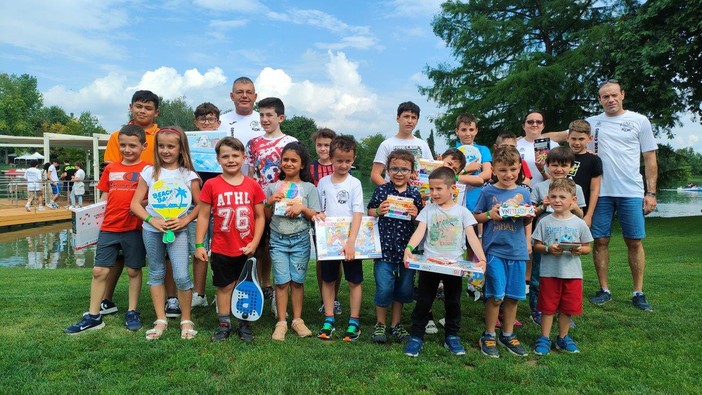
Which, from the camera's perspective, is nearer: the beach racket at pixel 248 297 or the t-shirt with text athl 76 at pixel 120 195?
the beach racket at pixel 248 297

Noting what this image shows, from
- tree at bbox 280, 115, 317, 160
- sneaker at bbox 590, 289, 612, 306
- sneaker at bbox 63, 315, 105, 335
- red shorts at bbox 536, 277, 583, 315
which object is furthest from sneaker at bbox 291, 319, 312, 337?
tree at bbox 280, 115, 317, 160

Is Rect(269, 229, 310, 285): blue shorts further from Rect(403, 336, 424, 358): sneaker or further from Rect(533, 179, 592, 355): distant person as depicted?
Rect(533, 179, 592, 355): distant person

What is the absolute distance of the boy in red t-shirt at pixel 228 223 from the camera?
4.11 metres

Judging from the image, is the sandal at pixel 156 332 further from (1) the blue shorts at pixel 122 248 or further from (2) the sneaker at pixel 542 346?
(2) the sneaker at pixel 542 346

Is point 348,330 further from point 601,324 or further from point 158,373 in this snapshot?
point 601,324

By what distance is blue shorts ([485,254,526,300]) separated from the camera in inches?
155

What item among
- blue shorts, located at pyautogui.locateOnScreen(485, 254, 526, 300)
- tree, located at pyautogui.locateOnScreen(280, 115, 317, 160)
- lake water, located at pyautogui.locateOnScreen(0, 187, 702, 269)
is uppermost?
tree, located at pyautogui.locateOnScreen(280, 115, 317, 160)

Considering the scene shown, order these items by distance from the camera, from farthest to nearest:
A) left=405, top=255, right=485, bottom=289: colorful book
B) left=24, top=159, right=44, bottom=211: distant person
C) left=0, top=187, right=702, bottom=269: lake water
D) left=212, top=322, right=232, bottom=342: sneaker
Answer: left=24, top=159, right=44, bottom=211: distant person → left=0, top=187, right=702, bottom=269: lake water → left=212, top=322, right=232, bottom=342: sneaker → left=405, top=255, right=485, bottom=289: colorful book

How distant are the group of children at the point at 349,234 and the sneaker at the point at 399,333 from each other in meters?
0.01

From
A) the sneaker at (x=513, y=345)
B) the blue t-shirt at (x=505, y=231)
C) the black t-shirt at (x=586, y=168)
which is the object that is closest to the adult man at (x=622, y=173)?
the black t-shirt at (x=586, y=168)

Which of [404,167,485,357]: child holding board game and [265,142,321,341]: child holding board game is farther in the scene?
[265,142,321,341]: child holding board game

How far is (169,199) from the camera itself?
13.6 feet

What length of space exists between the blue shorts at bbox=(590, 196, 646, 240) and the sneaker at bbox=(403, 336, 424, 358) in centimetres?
264

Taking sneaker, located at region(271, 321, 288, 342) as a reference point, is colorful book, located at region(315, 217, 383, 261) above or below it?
above
